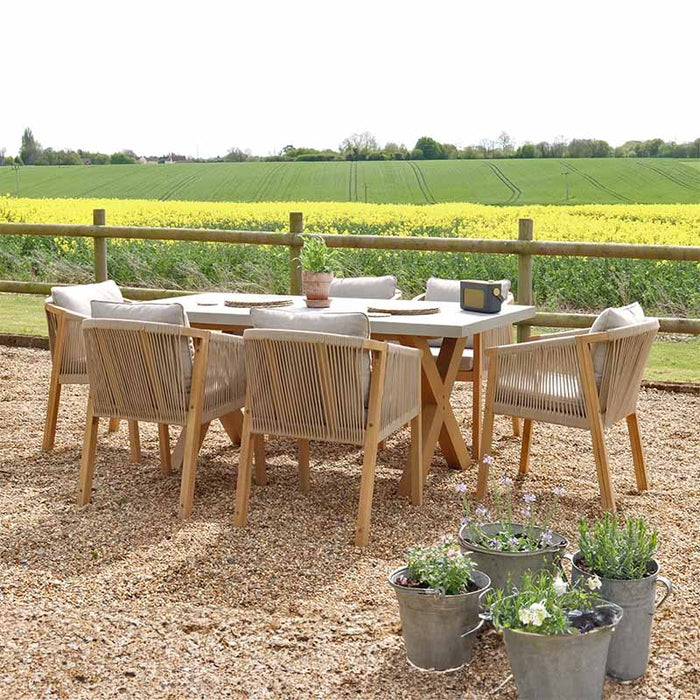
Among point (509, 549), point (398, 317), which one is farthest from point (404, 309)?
point (509, 549)

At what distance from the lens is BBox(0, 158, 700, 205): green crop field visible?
1249 inches

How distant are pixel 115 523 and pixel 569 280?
675 centimetres

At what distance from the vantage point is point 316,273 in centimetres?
507

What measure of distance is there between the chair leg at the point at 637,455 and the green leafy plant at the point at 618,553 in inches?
67.7

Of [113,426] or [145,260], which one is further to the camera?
[145,260]

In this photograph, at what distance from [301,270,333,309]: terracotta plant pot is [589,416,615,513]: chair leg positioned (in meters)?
1.61

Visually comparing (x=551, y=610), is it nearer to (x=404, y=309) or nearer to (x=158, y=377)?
(x=158, y=377)

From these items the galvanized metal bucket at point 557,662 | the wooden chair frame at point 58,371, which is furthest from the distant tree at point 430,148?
the galvanized metal bucket at point 557,662

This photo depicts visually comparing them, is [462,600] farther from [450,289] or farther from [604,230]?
[604,230]

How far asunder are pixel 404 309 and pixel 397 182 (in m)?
30.8

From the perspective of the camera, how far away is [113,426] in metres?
5.54

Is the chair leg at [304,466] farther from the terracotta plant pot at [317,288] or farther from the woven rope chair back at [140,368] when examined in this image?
the terracotta plant pot at [317,288]

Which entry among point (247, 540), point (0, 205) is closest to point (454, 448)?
point (247, 540)

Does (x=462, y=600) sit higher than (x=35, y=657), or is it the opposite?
(x=462, y=600)
